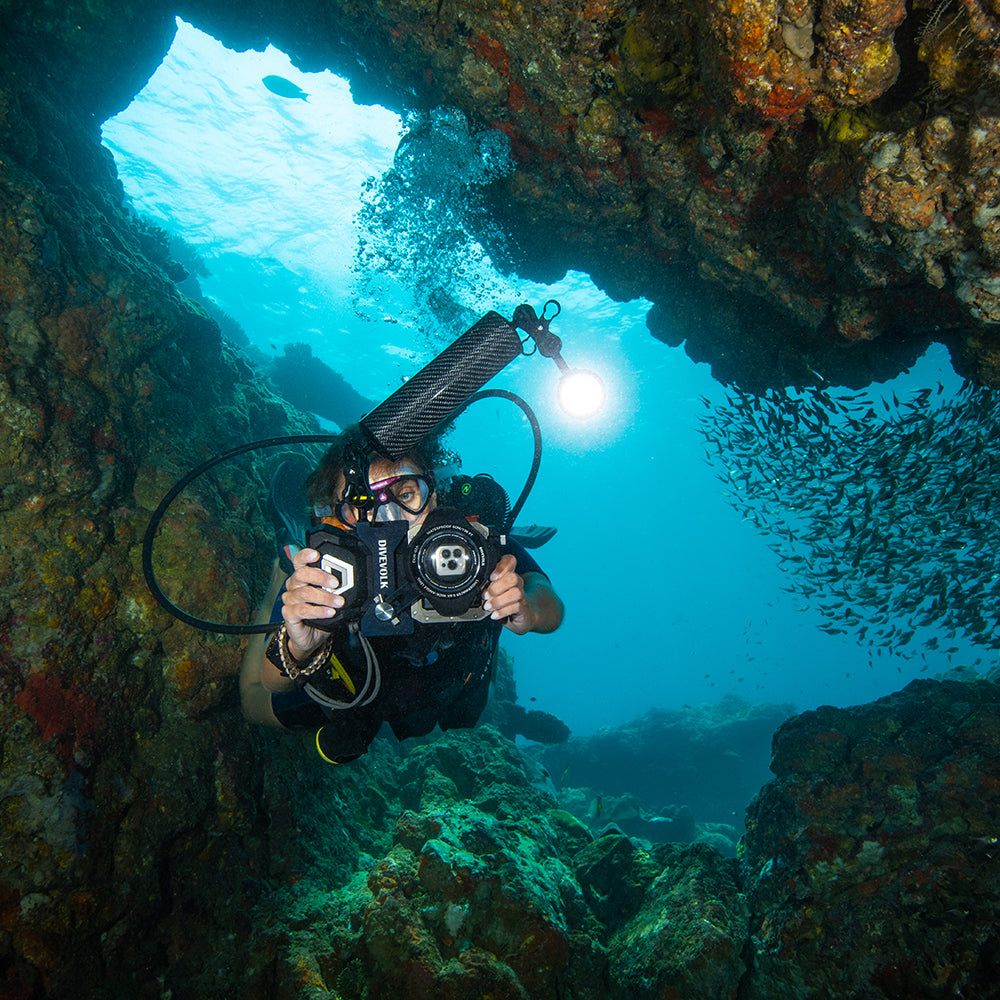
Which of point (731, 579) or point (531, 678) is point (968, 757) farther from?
point (731, 579)

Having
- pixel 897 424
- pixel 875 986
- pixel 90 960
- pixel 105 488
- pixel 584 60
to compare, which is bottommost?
pixel 90 960

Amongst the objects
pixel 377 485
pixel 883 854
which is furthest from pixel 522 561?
pixel 883 854

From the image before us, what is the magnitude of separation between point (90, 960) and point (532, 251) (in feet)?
32.9

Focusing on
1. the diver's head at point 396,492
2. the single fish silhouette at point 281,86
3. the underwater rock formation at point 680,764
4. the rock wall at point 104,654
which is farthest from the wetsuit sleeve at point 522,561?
the underwater rock formation at point 680,764

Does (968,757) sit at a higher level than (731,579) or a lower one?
lower

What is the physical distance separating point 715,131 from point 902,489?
5675mm

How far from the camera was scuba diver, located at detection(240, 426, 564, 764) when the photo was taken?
7.07ft

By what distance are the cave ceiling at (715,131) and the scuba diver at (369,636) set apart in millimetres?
3342

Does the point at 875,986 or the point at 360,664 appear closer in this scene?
the point at 360,664

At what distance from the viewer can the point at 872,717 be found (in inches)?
182

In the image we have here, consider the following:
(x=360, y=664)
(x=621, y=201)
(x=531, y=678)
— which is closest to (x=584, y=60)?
(x=621, y=201)

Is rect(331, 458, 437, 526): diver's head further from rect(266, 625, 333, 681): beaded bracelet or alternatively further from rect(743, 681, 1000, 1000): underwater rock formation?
rect(743, 681, 1000, 1000): underwater rock formation

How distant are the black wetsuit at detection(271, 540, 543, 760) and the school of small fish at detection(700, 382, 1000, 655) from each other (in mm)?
6393

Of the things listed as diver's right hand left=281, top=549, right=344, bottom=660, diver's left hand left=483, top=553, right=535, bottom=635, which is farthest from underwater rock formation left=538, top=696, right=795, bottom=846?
diver's right hand left=281, top=549, right=344, bottom=660
